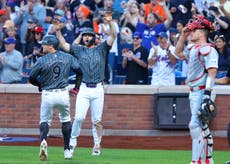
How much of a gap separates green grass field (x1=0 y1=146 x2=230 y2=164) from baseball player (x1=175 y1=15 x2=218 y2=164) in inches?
54.7

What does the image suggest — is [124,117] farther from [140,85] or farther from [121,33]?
[121,33]

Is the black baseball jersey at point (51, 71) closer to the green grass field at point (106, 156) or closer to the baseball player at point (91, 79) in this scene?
the baseball player at point (91, 79)

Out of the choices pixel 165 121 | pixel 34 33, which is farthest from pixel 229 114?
pixel 34 33

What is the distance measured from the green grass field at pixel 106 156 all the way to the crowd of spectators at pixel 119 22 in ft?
12.5

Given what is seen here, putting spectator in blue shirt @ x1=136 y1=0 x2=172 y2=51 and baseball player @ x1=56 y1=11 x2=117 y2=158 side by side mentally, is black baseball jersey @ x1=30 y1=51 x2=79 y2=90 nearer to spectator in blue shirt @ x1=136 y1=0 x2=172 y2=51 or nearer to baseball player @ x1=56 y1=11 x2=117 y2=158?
baseball player @ x1=56 y1=11 x2=117 y2=158

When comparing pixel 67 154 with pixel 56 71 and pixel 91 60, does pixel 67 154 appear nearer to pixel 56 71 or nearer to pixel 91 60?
pixel 56 71

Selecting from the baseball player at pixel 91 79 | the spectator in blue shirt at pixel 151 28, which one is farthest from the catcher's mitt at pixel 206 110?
the spectator in blue shirt at pixel 151 28

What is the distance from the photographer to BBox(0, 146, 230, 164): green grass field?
41.3 feet

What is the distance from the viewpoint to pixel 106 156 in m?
13.7

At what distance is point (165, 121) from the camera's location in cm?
1827

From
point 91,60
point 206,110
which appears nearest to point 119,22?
point 91,60

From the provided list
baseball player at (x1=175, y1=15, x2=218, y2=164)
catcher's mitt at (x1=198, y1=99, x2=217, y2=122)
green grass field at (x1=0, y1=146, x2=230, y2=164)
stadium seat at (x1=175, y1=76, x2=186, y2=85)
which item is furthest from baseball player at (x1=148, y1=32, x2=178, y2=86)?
catcher's mitt at (x1=198, y1=99, x2=217, y2=122)

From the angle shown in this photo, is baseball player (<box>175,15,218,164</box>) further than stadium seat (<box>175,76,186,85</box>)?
No

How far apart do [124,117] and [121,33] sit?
2764 millimetres
